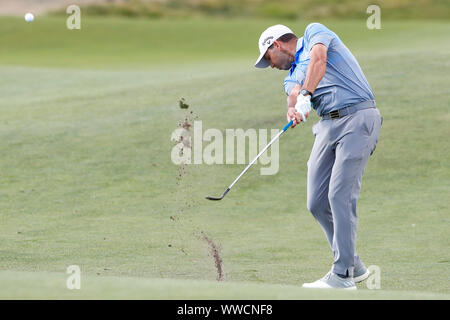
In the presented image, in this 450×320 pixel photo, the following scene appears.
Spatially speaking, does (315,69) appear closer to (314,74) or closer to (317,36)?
(314,74)

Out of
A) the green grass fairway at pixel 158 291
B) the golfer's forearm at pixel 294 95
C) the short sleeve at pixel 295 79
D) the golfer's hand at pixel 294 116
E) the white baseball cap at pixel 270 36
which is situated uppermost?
the white baseball cap at pixel 270 36

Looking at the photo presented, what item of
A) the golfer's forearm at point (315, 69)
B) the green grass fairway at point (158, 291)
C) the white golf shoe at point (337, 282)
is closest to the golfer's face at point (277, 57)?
the golfer's forearm at point (315, 69)

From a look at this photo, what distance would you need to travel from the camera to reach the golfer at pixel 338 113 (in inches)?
249

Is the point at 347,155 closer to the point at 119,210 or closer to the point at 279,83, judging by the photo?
the point at 119,210

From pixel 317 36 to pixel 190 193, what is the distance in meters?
5.55

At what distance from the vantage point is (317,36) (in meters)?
6.27

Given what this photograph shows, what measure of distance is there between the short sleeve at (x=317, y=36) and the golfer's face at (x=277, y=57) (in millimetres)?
243

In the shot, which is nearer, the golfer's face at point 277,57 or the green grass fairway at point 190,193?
Answer: the golfer's face at point 277,57

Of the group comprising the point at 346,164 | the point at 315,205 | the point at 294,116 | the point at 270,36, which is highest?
the point at 270,36

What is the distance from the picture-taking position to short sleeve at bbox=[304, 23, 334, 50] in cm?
623

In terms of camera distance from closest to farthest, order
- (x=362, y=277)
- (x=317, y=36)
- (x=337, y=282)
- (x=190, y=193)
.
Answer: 1. (x=317, y=36)
2. (x=337, y=282)
3. (x=362, y=277)
4. (x=190, y=193)

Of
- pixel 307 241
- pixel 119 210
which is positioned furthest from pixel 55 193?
pixel 307 241

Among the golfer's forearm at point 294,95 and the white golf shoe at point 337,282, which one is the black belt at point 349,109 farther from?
the white golf shoe at point 337,282

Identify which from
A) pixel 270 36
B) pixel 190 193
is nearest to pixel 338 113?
pixel 270 36
